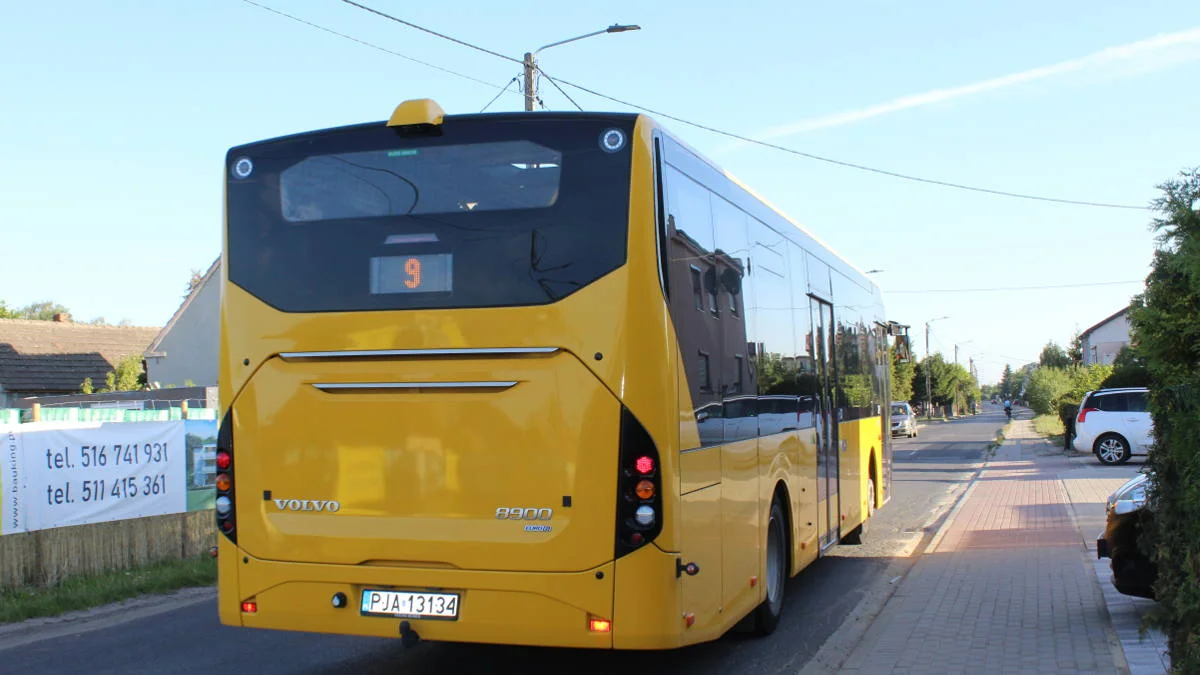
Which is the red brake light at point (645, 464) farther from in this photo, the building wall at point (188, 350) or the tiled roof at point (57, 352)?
the building wall at point (188, 350)

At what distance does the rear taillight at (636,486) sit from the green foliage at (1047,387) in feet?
214

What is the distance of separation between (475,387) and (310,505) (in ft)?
3.91

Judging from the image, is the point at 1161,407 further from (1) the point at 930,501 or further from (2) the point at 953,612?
(1) the point at 930,501

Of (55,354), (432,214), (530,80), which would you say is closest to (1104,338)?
(55,354)

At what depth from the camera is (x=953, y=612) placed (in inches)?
353

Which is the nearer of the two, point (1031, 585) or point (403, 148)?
point (403, 148)

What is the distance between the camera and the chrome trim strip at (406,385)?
6.02 m

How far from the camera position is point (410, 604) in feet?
19.9

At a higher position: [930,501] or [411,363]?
[411,363]

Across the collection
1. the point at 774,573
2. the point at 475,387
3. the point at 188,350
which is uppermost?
the point at 188,350

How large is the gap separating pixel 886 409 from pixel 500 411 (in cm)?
1064

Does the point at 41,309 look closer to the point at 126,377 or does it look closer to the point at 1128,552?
the point at 126,377

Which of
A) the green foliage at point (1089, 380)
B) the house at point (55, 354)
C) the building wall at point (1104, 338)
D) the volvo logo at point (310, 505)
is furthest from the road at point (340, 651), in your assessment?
the building wall at point (1104, 338)

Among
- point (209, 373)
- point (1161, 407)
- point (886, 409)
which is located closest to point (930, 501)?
point (886, 409)
